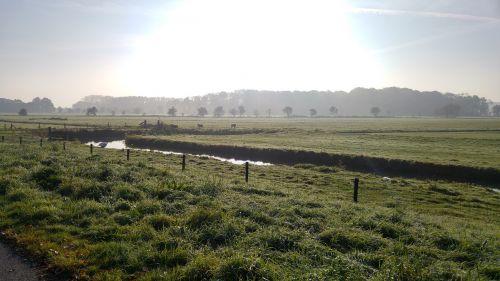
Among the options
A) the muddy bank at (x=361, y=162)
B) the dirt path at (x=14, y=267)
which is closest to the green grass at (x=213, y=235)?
the dirt path at (x=14, y=267)

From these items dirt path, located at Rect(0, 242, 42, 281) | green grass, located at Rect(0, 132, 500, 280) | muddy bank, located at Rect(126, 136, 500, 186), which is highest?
green grass, located at Rect(0, 132, 500, 280)

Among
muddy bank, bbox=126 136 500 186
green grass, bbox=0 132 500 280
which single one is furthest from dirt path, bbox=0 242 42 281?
muddy bank, bbox=126 136 500 186

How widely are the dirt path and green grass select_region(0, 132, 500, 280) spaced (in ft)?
1.25

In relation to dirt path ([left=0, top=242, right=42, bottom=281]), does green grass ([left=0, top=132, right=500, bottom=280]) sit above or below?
above

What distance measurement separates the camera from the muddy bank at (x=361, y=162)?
111ft

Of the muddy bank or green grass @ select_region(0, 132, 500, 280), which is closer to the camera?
green grass @ select_region(0, 132, 500, 280)

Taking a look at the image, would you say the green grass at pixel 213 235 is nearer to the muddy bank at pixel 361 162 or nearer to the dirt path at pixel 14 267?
the dirt path at pixel 14 267

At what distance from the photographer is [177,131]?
8431cm

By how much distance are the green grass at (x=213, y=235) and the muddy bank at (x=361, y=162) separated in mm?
24417

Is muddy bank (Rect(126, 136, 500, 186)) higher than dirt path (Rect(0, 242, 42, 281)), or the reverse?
dirt path (Rect(0, 242, 42, 281))

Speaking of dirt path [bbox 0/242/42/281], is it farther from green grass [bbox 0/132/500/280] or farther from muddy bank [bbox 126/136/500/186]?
muddy bank [bbox 126/136/500/186]

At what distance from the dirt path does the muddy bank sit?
1319 inches

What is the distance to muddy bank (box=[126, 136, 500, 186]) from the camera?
33.9 meters

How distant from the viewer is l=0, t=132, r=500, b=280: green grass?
7.84 metres
